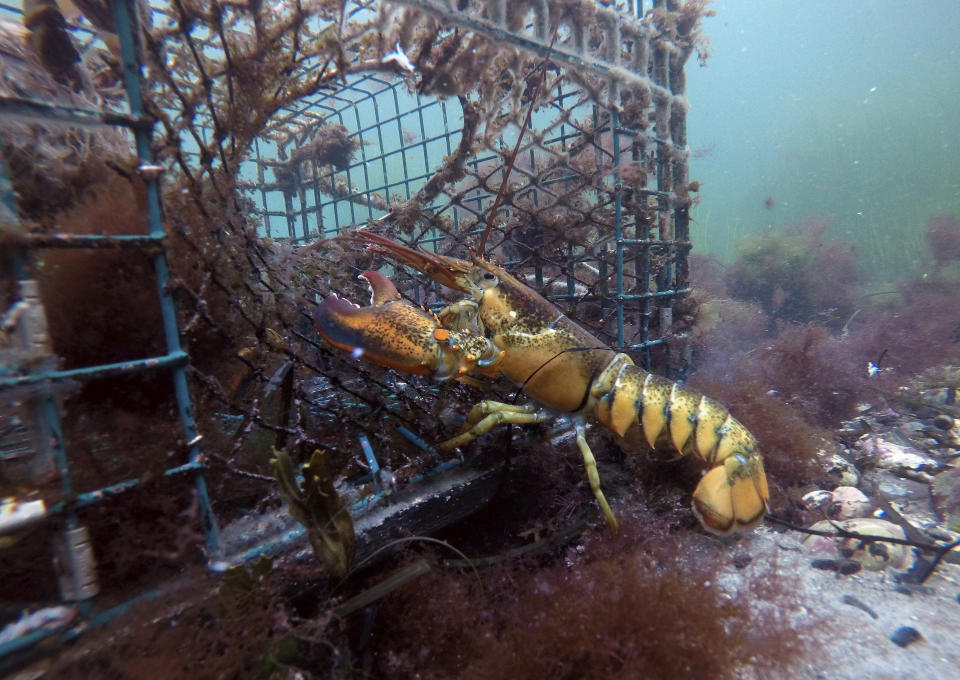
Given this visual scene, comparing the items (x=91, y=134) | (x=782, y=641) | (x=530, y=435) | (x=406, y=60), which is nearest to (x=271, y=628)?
(x=530, y=435)

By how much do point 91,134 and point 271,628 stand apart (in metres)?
2.54

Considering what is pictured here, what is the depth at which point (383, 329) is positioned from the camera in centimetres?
244

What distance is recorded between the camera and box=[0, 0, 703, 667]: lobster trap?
4.70 ft

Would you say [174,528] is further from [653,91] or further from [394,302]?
[653,91]

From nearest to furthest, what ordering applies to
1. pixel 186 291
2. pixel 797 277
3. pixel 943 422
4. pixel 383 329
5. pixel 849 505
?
pixel 186 291 < pixel 383 329 < pixel 849 505 < pixel 943 422 < pixel 797 277

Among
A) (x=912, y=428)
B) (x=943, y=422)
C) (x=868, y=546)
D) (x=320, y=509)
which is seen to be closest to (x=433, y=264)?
(x=320, y=509)

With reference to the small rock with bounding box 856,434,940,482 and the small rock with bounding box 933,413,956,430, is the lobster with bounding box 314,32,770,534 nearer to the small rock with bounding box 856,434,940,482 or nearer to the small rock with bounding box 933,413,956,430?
the small rock with bounding box 856,434,940,482

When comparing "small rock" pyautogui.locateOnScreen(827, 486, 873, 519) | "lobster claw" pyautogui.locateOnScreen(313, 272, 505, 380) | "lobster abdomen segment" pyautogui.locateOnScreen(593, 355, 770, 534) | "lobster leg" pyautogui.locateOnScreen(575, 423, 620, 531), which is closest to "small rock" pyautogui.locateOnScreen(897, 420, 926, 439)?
"small rock" pyautogui.locateOnScreen(827, 486, 873, 519)

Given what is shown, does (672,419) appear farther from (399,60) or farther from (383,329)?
(399,60)

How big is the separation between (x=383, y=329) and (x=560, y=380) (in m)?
1.31

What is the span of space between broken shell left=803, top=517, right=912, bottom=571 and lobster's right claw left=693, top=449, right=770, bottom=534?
0.45 metres

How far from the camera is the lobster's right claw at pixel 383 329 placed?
230 cm

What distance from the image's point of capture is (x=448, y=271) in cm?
314

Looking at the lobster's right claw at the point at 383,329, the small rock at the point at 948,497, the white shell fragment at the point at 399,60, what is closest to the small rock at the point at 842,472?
the small rock at the point at 948,497
